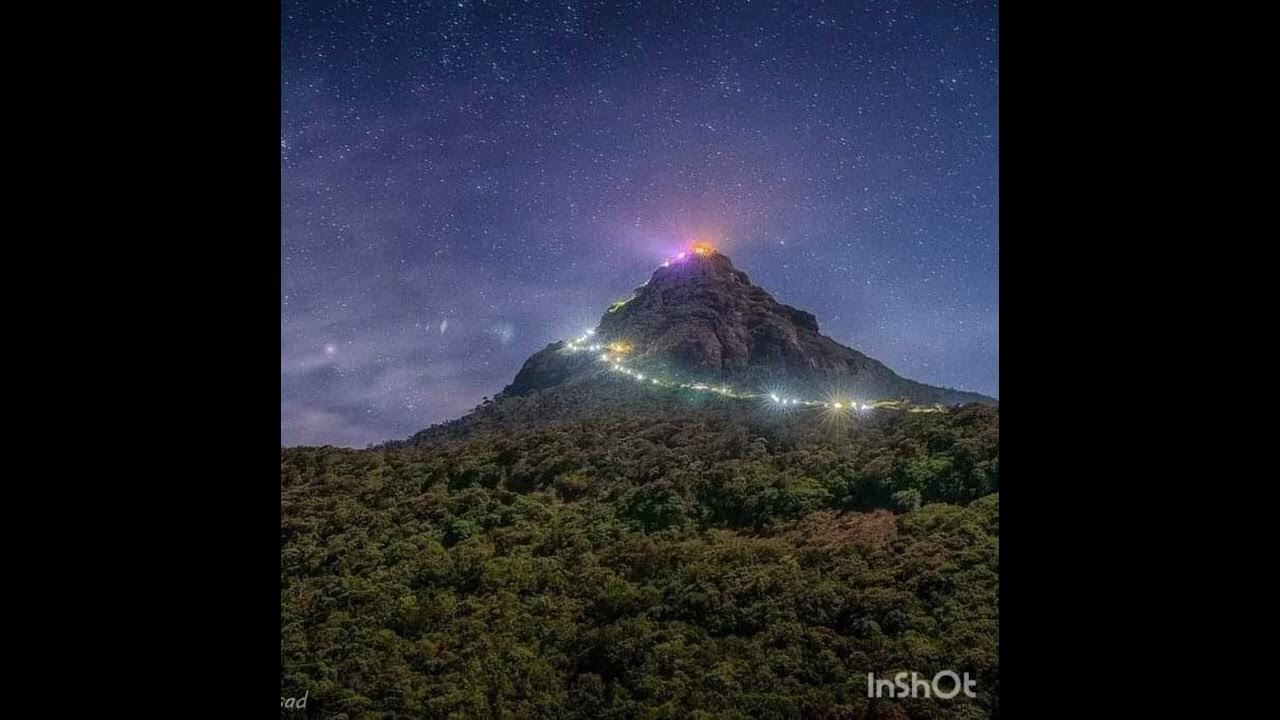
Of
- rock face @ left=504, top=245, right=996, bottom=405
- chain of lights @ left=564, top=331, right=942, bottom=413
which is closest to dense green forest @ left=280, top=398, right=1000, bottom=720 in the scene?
chain of lights @ left=564, top=331, right=942, bottom=413

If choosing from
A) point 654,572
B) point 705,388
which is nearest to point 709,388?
point 705,388

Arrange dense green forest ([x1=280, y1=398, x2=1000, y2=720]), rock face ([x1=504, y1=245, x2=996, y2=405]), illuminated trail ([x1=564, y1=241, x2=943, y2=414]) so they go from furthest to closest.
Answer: rock face ([x1=504, y1=245, x2=996, y2=405])
illuminated trail ([x1=564, y1=241, x2=943, y2=414])
dense green forest ([x1=280, y1=398, x2=1000, y2=720])

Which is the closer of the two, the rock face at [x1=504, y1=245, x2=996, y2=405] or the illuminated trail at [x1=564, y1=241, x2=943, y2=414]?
Result: the illuminated trail at [x1=564, y1=241, x2=943, y2=414]

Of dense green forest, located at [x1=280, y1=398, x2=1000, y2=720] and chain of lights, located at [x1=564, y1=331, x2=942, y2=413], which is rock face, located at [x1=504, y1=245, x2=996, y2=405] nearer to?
chain of lights, located at [x1=564, y1=331, x2=942, y2=413]
